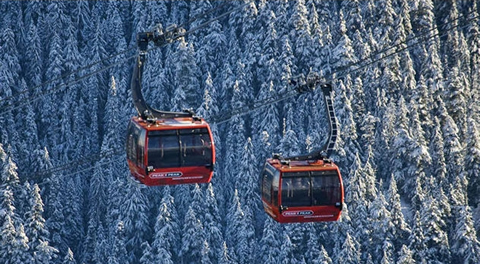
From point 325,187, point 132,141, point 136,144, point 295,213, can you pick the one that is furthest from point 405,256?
point 136,144

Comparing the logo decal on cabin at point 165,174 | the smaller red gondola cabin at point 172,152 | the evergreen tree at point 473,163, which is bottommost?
the evergreen tree at point 473,163

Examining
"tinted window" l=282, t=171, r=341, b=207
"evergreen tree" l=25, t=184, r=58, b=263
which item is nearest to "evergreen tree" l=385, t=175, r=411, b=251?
"evergreen tree" l=25, t=184, r=58, b=263

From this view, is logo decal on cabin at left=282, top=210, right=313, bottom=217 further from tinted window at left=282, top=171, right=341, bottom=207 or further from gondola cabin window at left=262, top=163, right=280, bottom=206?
gondola cabin window at left=262, top=163, right=280, bottom=206

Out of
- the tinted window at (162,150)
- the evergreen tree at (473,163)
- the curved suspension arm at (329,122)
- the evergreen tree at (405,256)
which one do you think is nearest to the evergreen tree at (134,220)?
the evergreen tree at (405,256)

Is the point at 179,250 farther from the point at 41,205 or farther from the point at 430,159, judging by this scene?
the point at 430,159

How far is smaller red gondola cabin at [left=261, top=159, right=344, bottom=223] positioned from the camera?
4356cm

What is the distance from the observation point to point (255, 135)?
116 m

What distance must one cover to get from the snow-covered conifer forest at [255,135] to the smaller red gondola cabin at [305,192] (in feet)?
154

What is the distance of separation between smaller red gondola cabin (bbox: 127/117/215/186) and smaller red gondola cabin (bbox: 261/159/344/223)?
8.30ft

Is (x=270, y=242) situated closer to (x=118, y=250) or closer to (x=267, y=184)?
(x=118, y=250)

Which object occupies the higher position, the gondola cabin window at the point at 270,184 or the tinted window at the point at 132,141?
the tinted window at the point at 132,141

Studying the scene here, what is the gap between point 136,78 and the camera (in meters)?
43.7

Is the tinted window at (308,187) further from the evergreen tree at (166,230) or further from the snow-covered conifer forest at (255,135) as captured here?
the evergreen tree at (166,230)

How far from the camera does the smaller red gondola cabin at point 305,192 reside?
1715 inches
